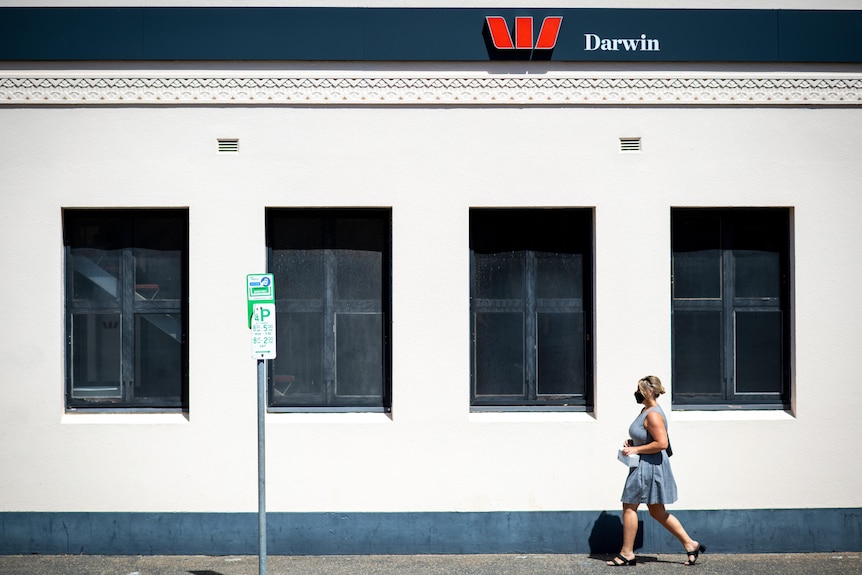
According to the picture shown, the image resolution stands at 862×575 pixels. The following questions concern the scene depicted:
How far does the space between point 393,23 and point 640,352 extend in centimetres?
390

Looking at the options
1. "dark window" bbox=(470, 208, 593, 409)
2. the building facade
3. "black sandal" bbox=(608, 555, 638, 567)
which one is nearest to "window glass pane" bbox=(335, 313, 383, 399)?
the building facade

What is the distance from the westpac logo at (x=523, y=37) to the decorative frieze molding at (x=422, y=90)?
0.23m

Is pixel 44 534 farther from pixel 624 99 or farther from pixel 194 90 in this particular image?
pixel 624 99

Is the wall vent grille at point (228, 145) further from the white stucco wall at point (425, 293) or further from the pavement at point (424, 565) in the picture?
the pavement at point (424, 565)

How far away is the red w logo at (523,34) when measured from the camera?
8.91 m

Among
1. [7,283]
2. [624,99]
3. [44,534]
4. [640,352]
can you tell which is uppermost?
[624,99]

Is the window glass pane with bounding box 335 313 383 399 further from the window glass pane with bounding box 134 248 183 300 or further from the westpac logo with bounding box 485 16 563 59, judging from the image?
the westpac logo with bounding box 485 16 563 59

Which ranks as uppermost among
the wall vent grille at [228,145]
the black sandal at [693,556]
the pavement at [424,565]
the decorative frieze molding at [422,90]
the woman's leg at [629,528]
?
→ the decorative frieze molding at [422,90]

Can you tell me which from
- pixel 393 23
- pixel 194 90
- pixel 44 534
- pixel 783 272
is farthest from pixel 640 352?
pixel 44 534

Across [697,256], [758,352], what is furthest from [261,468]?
[758,352]

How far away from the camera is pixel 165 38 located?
29.3 ft

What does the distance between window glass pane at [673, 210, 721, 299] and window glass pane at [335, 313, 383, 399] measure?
298cm

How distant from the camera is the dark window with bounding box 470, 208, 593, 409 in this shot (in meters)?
9.34

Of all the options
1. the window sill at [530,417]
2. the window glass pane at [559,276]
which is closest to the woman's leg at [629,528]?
the window sill at [530,417]
